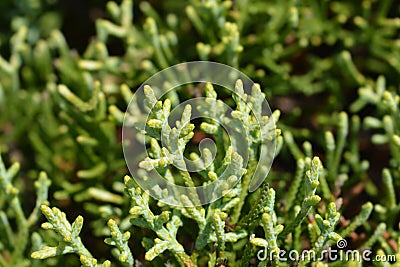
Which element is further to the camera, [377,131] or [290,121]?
[377,131]

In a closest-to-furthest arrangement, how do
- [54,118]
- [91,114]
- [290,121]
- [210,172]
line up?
1. [210,172]
2. [91,114]
3. [290,121]
4. [54,118]

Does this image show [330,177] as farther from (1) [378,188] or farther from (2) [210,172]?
(2) [210,172]

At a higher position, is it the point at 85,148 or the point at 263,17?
the point at 263,17

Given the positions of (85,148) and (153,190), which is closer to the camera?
(153,190)

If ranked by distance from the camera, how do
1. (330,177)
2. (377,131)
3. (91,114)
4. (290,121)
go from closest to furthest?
(330,177)
(91,114)
(290,121)
(377,131)

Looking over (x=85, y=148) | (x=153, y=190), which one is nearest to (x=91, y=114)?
(x=85, y=148)

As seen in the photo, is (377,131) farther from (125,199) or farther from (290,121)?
(125,199)

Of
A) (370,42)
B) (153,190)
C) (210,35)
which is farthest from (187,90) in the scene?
(370,42)

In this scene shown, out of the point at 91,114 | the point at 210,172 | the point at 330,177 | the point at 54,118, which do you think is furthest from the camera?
the point at 54,118

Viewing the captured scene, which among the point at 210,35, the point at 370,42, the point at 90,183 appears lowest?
the point at 90,183
